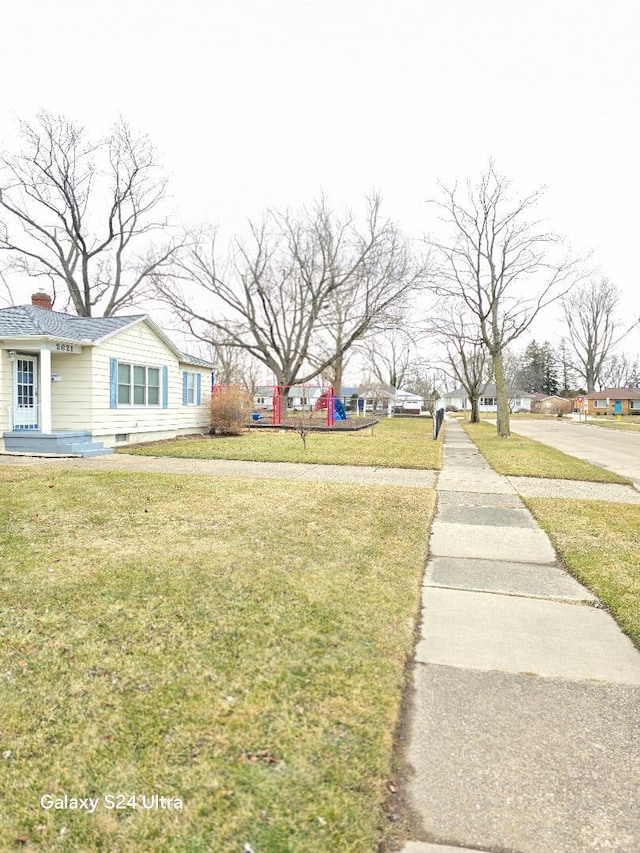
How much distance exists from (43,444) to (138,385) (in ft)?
12.5

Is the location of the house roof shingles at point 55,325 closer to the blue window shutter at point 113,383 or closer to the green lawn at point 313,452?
the blue window shutter at point 113,383

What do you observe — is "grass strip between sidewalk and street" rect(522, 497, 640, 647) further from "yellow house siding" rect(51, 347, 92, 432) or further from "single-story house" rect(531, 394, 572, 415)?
"single-story house" rect(531, 394, 572, 415)

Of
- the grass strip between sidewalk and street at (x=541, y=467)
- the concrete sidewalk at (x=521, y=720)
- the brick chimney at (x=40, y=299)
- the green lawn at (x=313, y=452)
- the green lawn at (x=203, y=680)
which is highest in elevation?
the brick chimney at (x=40, y=299)

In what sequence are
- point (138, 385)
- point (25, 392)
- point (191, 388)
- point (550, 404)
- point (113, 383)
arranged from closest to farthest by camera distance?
point (25, 392)
point (113, 383)
point (138, 385)
point (191, 388)
point (550, 404)

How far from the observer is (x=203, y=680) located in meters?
2.50

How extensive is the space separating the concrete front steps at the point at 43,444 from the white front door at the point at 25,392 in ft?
1.60

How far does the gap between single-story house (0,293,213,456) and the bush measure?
2.47 metres

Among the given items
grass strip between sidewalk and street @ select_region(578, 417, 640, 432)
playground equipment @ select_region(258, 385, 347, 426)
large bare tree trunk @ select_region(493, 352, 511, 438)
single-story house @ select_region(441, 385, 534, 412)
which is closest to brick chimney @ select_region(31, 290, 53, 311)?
playground equipment @ select_region(258, 385, 347, 426)

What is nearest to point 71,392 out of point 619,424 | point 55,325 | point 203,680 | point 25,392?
point 25,392

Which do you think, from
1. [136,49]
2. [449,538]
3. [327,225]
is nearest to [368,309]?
[327,225]

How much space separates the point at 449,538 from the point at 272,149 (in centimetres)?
Answer: 1845

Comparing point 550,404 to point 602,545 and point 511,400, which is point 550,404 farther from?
point 602,545

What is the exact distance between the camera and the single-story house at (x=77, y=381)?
1259cm

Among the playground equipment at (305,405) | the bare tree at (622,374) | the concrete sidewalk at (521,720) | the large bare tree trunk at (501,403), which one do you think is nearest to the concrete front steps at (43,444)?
the concrete sidewalk at (521,720)
